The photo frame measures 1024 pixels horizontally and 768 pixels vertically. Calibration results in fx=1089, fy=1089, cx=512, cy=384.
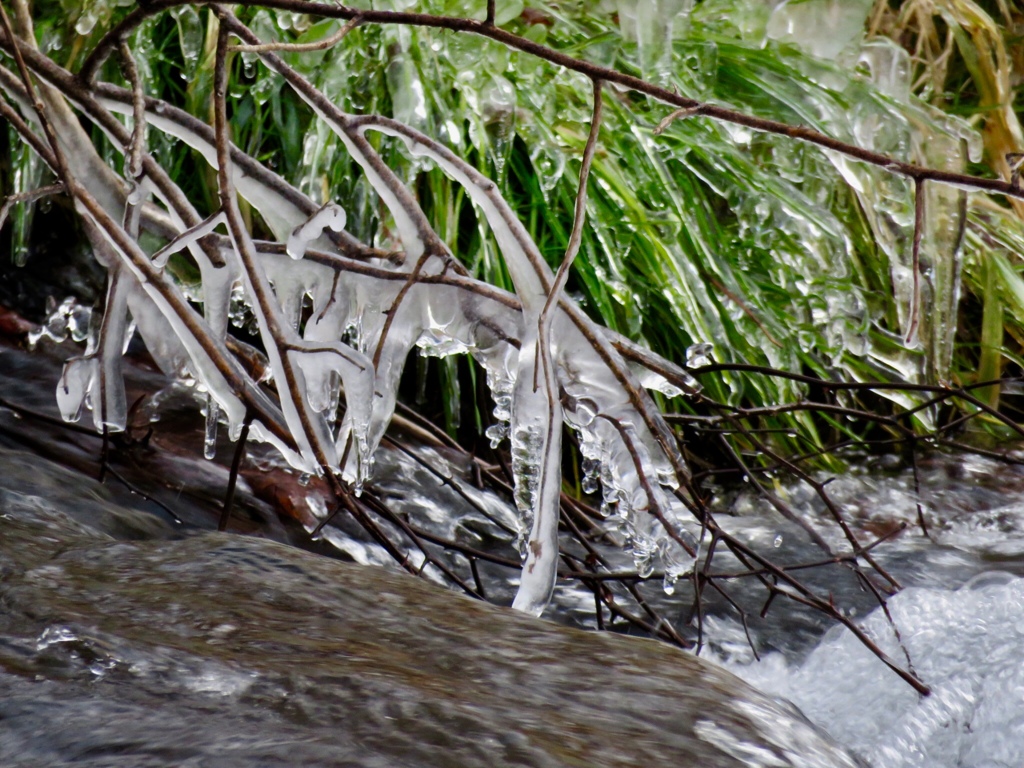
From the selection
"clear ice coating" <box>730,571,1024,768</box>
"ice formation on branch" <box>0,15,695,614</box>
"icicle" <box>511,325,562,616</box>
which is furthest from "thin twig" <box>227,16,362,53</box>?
"clear ice coating" <box>730,571,1024,768</box>

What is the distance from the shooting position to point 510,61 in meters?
2.93

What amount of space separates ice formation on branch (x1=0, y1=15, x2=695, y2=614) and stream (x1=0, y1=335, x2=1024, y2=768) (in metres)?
0.20

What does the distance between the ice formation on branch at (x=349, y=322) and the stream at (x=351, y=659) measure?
20cm

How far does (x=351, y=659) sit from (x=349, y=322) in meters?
0.66

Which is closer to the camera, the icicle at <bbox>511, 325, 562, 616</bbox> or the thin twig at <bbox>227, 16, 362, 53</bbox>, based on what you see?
the thin twig at <bbox>227, 16, 362, 53</bbox>

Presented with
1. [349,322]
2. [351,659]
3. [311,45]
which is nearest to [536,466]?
[349,322]

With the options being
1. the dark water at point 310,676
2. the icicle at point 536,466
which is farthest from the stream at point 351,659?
the icicle at point 536,466

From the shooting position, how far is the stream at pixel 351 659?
2.87ft

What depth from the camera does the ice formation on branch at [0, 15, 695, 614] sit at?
1.38 meters

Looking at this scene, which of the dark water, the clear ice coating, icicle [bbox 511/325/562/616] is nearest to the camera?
the dark water

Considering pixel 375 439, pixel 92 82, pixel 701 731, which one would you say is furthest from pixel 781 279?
pixel 701 731

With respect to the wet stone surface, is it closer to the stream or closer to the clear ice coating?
the stream

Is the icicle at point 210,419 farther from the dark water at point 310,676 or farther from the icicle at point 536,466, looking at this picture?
the icicle at point 536,466

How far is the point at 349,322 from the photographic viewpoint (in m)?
1.59
